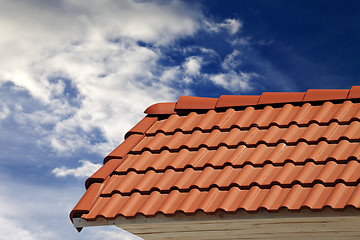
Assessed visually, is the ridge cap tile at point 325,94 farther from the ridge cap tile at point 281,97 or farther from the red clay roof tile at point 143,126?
the red clay roof tile at point 143,126

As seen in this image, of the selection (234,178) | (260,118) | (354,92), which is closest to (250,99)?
(260,118)

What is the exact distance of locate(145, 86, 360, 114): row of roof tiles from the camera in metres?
7.22

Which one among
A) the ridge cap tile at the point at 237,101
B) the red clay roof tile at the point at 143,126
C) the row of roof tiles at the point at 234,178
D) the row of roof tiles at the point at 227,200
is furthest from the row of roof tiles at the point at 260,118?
the row of roof tiles at the point at 227,200

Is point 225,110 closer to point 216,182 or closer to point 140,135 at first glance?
point 140,135

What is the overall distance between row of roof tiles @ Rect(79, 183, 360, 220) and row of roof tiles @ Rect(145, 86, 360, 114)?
1898mm

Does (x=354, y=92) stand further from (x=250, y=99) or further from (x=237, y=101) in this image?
(x=237, y=101)

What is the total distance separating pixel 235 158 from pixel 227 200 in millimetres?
823

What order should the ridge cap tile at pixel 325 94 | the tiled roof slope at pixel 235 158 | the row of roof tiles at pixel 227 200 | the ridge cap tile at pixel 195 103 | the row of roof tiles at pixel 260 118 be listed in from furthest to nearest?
the ridge cap tile at pixel 195 103, the ridge cap tile at pixel 325 94, the row of roof tiles at pixel 260 118, the tiled roof slope at pixel 235 158, the row of roof tiles at pixel 227 200

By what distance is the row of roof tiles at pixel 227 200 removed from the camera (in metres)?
5.30

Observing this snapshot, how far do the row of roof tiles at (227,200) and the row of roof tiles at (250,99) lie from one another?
1898 mm

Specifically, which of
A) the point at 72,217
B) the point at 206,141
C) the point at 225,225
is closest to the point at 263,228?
the point at 225,225

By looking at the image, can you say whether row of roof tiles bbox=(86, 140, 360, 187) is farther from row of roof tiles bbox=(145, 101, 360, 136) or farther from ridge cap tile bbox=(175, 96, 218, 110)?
ridge cap tile bbox=(175, 96, 218, 110)

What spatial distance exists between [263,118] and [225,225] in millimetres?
1870

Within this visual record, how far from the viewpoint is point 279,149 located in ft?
20.8
